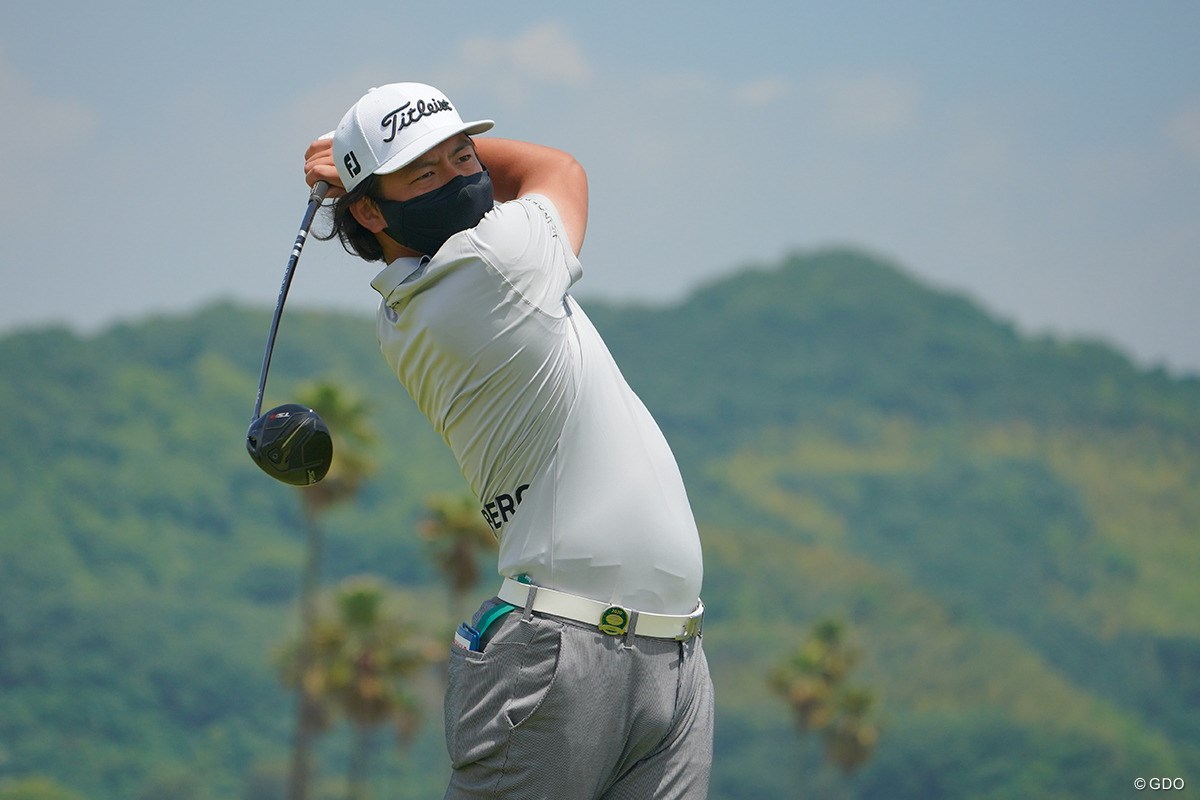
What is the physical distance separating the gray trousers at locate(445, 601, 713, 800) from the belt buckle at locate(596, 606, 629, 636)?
13mm

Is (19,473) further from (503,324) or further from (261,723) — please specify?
(503,324)

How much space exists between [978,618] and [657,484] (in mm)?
122373

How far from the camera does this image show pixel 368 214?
129 inches

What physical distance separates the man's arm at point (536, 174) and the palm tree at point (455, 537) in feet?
105

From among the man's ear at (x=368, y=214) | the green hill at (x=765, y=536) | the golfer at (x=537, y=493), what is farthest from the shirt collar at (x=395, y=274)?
the green hill at (x=765, y=536)

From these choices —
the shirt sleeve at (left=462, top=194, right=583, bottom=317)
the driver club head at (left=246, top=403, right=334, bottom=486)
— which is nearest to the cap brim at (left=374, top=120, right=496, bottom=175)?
the shirt sleeve at (left=462, top=194, right=583, bottom=317)

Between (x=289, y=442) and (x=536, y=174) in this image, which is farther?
(x=536, y=174)

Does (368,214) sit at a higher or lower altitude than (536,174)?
lower

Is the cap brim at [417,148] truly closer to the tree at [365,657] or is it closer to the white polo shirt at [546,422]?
the white polo shirt at [546,422]

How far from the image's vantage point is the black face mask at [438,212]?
3.20 meters

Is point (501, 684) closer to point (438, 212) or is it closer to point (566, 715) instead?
point (566, 715)

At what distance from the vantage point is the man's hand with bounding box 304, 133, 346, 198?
3373 millimetres

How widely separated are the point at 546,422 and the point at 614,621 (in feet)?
1.23

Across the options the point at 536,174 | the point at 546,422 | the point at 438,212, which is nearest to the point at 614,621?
the point at 546,422
